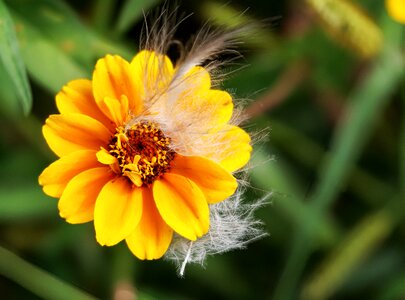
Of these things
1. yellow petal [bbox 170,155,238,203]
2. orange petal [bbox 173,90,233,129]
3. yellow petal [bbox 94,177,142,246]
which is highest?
orange petal [bbox 173,90,233,129]

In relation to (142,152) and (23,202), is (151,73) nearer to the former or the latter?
(142,152)

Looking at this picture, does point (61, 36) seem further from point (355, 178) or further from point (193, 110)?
point (355, 178)

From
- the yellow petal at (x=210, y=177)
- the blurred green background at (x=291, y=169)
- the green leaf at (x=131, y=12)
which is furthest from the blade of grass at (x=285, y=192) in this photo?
the yellow petal at (x=210, y=177)

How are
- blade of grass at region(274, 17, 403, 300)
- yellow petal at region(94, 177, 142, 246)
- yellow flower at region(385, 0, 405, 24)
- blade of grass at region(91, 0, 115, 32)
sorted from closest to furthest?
yellow petal at region(94, 177, 142, 246)
yellow flower at region(385, 0, 405, 24)
blade of grass at region(274, 17, 403, 300)
blade of grass at region(91, 0, 115, 32)

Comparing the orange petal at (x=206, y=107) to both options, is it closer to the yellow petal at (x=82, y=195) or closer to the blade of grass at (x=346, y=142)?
the yellow petal at (x=82, y=195)

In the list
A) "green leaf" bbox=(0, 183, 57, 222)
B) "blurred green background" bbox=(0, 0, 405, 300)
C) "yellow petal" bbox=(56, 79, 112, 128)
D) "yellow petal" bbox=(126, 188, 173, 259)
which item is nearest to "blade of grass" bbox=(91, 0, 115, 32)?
"blurred green background" bbox=(0, 0, 405, 300)

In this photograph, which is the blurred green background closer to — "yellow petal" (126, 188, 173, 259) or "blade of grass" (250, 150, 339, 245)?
"blade of grass" (250, 150, 339, 245)

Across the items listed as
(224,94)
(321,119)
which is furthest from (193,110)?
(321,119)
